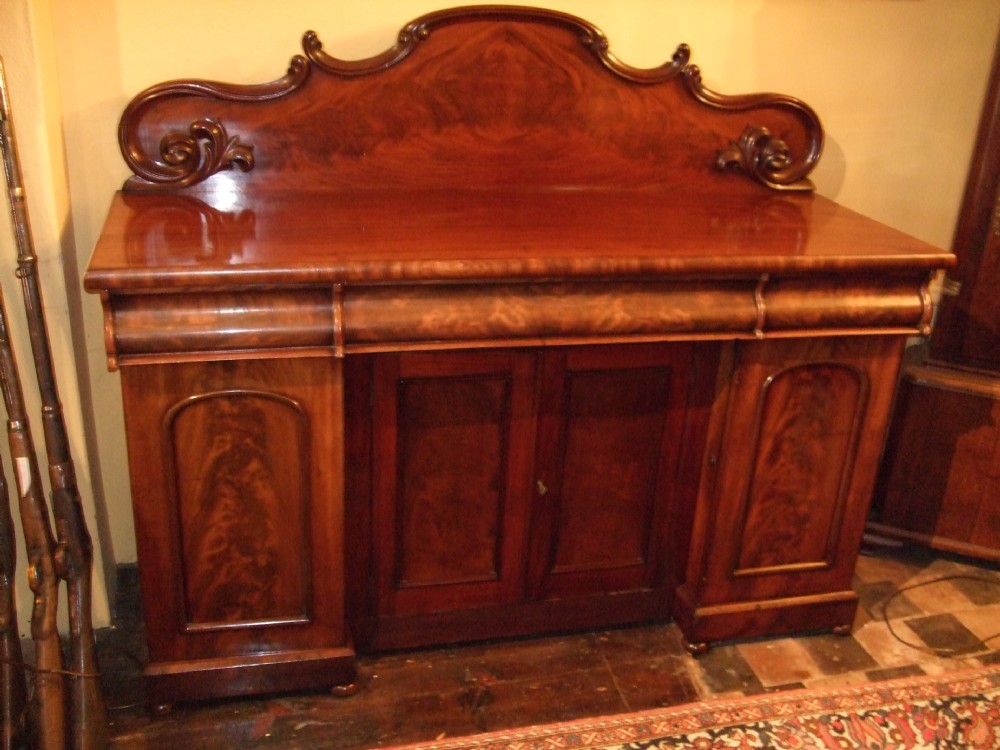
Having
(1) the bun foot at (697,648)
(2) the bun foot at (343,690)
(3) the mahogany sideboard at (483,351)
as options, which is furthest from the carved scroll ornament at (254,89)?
(1) the bun foot at (697,648)

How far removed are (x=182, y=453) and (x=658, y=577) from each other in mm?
1096

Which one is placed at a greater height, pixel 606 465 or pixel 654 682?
pixel 606 465

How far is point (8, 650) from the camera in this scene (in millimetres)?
1679

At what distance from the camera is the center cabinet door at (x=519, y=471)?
6.10ft

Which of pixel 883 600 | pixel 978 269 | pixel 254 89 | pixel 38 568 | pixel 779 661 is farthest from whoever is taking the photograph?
pixel 883 600

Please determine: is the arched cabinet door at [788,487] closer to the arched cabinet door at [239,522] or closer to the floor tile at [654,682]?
the floor tile at [654,682]

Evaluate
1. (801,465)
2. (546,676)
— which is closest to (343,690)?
(546,676)

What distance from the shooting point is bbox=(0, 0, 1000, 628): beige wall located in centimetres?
190

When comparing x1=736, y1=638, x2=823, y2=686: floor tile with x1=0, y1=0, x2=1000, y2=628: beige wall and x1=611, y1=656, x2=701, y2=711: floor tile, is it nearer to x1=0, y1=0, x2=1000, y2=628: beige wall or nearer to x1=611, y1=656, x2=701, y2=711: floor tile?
x1=611, y1=656, x2=701, y2=711: floor tile

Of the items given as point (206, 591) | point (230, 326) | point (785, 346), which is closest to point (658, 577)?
point (785, 346)

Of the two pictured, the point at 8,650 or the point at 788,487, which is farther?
the point at 788,487

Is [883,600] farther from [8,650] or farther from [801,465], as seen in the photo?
[8,650]

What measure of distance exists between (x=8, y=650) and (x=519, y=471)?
0.99 metres

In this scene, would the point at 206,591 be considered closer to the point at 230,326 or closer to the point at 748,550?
the point at 230,326
